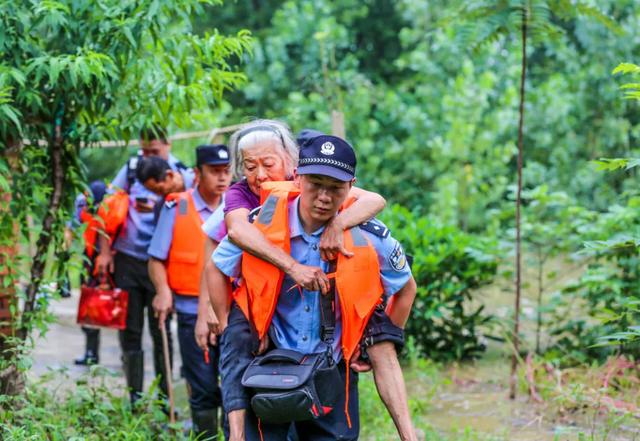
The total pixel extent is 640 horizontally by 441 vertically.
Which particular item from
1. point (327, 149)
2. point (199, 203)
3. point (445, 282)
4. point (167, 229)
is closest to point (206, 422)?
point (167, 229)

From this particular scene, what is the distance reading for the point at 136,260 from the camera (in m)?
7.11

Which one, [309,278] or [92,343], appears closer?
[309,278]

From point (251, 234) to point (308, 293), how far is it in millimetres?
320

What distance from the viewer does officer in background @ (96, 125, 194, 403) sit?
22.7 ft

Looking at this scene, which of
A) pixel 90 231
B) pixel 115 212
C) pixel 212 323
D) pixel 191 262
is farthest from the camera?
pixel 90 231

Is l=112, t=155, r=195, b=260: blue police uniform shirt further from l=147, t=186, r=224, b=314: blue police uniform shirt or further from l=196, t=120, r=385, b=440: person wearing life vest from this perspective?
l=196, t=120, r=385, b=440: person wearing life vest

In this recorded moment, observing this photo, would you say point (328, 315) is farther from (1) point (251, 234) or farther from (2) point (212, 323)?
(2) point (212, 323)

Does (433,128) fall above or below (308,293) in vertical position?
above

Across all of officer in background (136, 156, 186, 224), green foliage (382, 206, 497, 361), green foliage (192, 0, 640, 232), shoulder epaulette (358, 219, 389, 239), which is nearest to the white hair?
shoulder epaulette (358, 219, 389, 239)

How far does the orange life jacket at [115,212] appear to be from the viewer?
7109 millimetres

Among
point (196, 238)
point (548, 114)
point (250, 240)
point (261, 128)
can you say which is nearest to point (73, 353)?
point (196, 238)

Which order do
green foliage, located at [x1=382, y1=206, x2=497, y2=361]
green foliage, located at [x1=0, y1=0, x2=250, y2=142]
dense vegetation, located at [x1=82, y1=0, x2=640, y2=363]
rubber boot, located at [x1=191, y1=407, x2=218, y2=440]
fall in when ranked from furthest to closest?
dense vegetation, located at [x1=82, y1=0, x2=640, y2=363] < green foliage, located at [x1=382, y1=206, x2=497, y2=361] < rubber boot, located at [x1=191, y1=407, x2=218, y2=440] < green foliage, located at [x1=0, y1=0, x2=250, y2=142]

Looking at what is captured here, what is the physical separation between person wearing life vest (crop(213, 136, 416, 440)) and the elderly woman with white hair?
0.04 metres

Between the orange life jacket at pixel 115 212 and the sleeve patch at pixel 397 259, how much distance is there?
368cm
